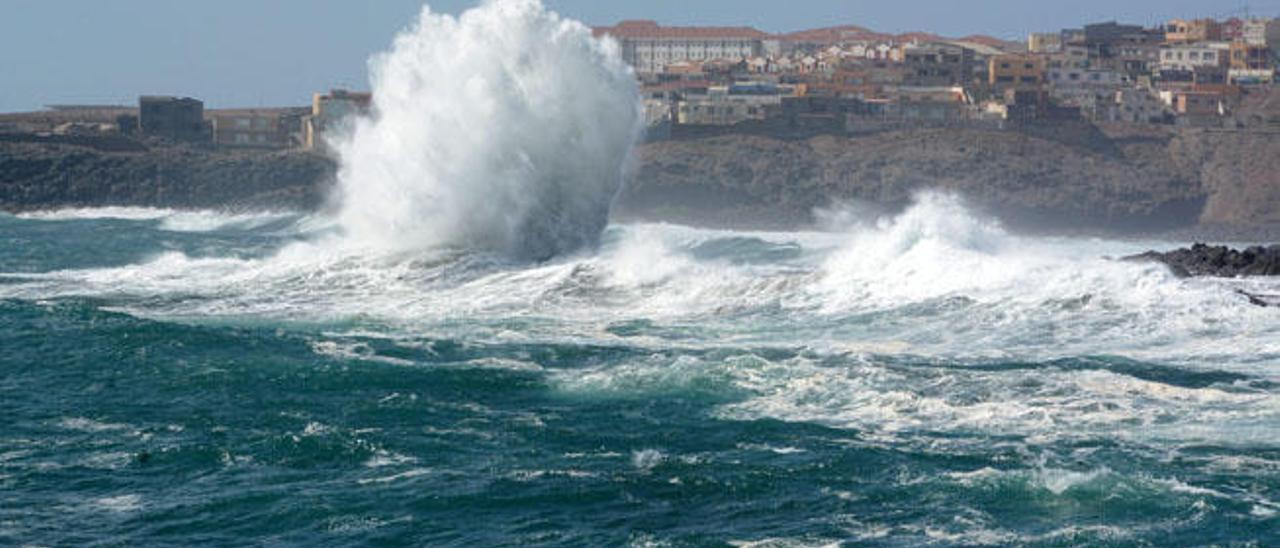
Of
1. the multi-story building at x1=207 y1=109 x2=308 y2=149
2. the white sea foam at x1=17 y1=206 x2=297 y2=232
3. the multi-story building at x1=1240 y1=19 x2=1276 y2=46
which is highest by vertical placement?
the multi-story building at x1=1240 y1=19 x2=1276 y2=46

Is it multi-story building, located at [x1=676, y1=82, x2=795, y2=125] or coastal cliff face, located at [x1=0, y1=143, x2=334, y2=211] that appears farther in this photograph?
multi-story building, located at [x1=676, y1=82, x2=795, y2=125]

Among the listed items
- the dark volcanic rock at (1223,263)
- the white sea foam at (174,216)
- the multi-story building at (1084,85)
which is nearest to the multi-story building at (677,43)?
the multi-story building at (1084,85)

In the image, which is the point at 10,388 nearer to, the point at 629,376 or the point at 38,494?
the point at 38,494

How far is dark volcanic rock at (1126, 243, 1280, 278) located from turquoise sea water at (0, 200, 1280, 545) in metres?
1.38

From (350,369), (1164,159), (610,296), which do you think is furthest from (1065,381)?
(1164,159)

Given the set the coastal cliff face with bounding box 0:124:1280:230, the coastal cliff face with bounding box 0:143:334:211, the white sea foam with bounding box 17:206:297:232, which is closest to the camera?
the white sea foam with bounding box 17:206:297:232

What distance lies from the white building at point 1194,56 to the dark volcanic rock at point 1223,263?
6441 cm

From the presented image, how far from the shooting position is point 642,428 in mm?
25203

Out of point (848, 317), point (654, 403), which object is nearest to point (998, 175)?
point (848, 317)

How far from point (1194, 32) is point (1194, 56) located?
784 centimetres

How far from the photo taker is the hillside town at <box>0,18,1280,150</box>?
8925cm

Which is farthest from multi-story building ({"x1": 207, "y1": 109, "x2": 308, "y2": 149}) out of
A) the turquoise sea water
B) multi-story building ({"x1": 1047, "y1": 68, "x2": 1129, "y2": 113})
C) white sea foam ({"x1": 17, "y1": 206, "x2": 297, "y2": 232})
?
the turquoise sea water

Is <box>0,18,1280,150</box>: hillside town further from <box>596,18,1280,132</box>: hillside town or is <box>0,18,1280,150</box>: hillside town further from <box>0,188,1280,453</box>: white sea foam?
<box>0,188,1280,453</box>: white sea foam

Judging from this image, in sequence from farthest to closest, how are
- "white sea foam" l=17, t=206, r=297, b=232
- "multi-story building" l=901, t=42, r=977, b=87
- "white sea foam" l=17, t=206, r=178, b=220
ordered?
"multi-story building" l=901, t=42, r=977, b=87, "white sea foam" l=17, t=206, r=178, b=220, "white sea foam" l=17, t=206, r=297, b=232
